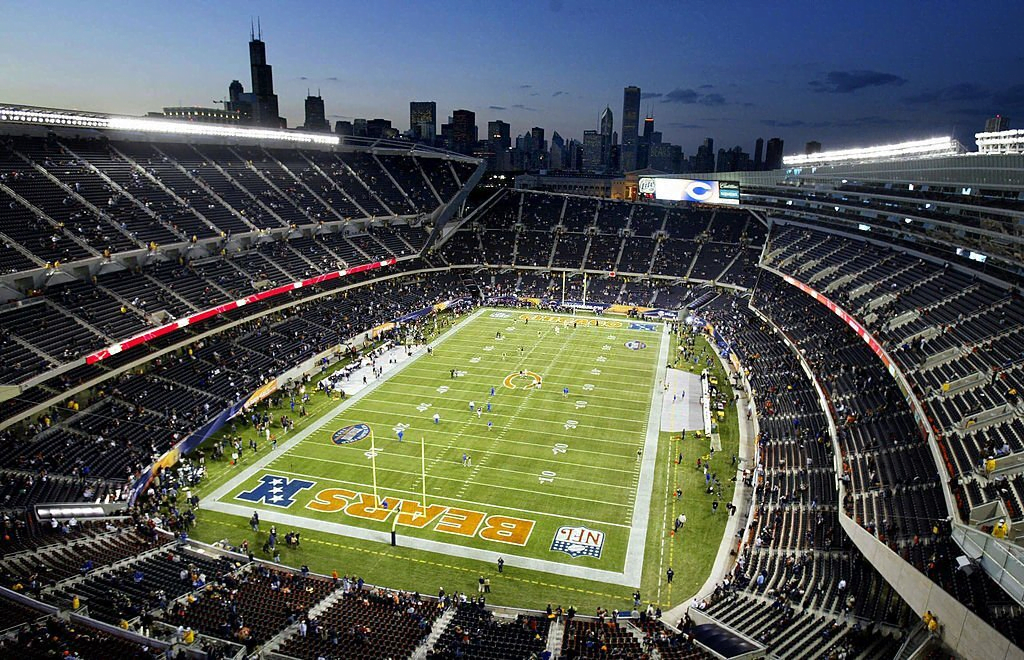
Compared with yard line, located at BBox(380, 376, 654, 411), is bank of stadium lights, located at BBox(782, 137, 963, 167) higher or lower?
higher

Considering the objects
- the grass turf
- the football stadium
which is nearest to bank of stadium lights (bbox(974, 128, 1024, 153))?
the football stadium

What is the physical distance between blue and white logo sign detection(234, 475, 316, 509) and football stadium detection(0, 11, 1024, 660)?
0.22m

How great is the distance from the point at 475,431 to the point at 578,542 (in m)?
11.6

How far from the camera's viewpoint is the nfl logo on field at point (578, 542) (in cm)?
2462

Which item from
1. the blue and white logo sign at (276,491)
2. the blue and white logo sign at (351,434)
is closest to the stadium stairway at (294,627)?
the blue and white logo sign at (276,491)

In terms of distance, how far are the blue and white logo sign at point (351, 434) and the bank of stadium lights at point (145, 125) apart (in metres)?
31.2

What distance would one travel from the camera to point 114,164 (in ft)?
160

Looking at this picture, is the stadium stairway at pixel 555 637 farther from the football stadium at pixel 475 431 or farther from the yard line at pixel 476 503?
the yard line at pixel 476 503

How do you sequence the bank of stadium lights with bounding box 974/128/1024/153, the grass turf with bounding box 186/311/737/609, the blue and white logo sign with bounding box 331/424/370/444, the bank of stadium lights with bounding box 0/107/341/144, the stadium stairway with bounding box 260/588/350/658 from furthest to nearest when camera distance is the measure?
the bank of stadium lights with bounding box 974/128/1024/153 < the bank of stadium lights with bounding box 0/107/341/144 < the blue and white logo sign with bounding box 331/424/370/444 < the grass turf with bounding box 186/311/737/609 < the stadium stairway with bounding box 260/588/350/658

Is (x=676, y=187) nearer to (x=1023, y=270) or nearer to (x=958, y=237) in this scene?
(x=958, y=237)

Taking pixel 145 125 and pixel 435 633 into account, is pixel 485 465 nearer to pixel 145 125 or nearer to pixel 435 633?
pixel 435 633

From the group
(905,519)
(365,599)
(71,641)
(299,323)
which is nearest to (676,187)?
(299,323)

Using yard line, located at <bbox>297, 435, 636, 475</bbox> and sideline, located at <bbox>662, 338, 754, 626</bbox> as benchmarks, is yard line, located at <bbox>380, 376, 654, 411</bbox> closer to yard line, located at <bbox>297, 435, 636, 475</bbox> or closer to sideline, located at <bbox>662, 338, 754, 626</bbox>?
sideline, located at <bbox>662, 338, 754, 626</bbox>

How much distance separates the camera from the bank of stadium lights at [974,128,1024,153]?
151 ft
